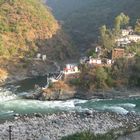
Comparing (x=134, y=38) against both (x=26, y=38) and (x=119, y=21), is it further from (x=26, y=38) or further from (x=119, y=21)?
(x=26, y=38)

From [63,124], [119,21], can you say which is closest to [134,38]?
[119,21]

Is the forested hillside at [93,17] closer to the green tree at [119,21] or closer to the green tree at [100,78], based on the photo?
the green tree at [119,21]

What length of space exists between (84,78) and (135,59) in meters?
7.26

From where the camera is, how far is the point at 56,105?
49.5 metres

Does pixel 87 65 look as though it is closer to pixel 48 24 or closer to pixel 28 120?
pixel 28 120

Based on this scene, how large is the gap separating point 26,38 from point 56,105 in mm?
34896

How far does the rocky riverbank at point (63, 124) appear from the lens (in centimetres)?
3741

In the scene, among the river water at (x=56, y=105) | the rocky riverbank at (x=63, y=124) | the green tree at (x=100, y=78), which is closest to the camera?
the rocky riverbank at (x=63, y=124)

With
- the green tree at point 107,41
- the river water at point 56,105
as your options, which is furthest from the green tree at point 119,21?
the river water at point 56,105

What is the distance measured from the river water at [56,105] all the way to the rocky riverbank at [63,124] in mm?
2332

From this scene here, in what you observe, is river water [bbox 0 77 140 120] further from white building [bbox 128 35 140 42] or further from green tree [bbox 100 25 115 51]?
white building [bbox 128 35 140 42]

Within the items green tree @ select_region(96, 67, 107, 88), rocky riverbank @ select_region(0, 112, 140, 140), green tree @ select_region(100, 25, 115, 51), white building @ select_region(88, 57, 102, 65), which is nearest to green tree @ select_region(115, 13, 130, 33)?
green tree @ select_region(100, 25, 115, 51)

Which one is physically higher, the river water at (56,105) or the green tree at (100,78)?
the green tree at (100,78)

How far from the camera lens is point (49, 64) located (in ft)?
266
